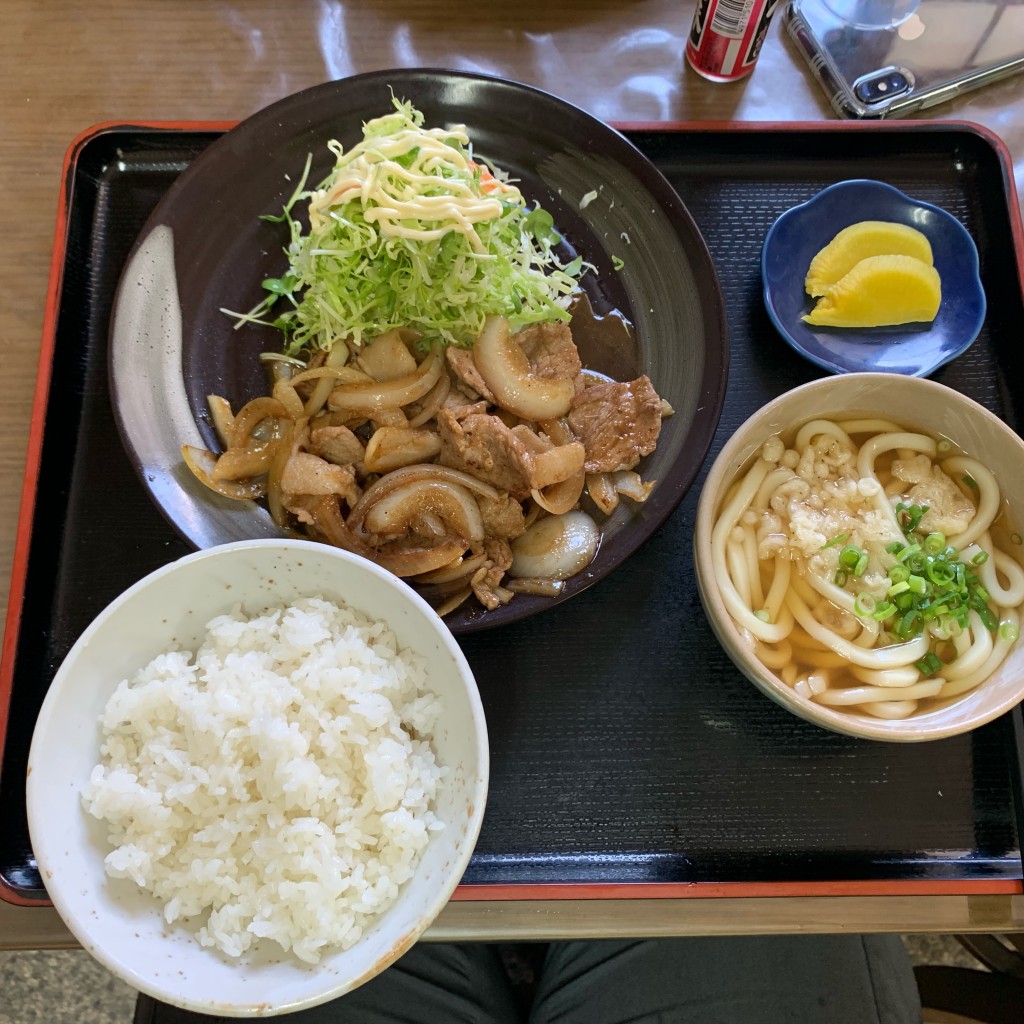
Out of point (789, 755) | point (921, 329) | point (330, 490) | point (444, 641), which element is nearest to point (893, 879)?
point (789, 755)

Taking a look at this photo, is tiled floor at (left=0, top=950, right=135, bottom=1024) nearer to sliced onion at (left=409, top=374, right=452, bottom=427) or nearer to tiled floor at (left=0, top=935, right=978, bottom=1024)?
tiled floor at (left=0, top=935, right=978, bottom=1024)

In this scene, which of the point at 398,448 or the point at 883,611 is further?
the point at 398,448

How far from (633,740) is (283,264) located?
141 cm

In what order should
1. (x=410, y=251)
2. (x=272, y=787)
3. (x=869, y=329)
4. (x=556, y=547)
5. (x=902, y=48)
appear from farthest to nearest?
(x=902, y=48), (x=869, y=329), (x=410, y=251), (x=556, y=547), (x=272, y=787)

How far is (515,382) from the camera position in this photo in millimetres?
1811

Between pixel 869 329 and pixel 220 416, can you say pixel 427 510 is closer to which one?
pixel 220 416

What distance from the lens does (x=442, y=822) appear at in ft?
4.37

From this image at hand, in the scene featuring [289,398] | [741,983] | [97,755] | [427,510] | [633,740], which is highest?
[289,398]

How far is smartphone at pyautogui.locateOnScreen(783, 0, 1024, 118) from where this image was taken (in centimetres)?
227

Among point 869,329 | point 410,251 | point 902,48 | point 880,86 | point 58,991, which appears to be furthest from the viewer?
point 58,991

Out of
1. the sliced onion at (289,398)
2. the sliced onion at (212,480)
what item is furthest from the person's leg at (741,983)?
the sliced onion at (289,398)

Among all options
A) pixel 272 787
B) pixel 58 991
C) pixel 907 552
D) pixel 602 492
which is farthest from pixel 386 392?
pixel 58 991

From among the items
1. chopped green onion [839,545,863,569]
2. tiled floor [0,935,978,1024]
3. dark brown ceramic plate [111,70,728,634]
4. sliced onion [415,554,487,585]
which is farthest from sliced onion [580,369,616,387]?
tiled floor [0,935,978,1024]

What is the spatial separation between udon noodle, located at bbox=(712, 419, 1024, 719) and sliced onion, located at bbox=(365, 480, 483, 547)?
0.53 m
